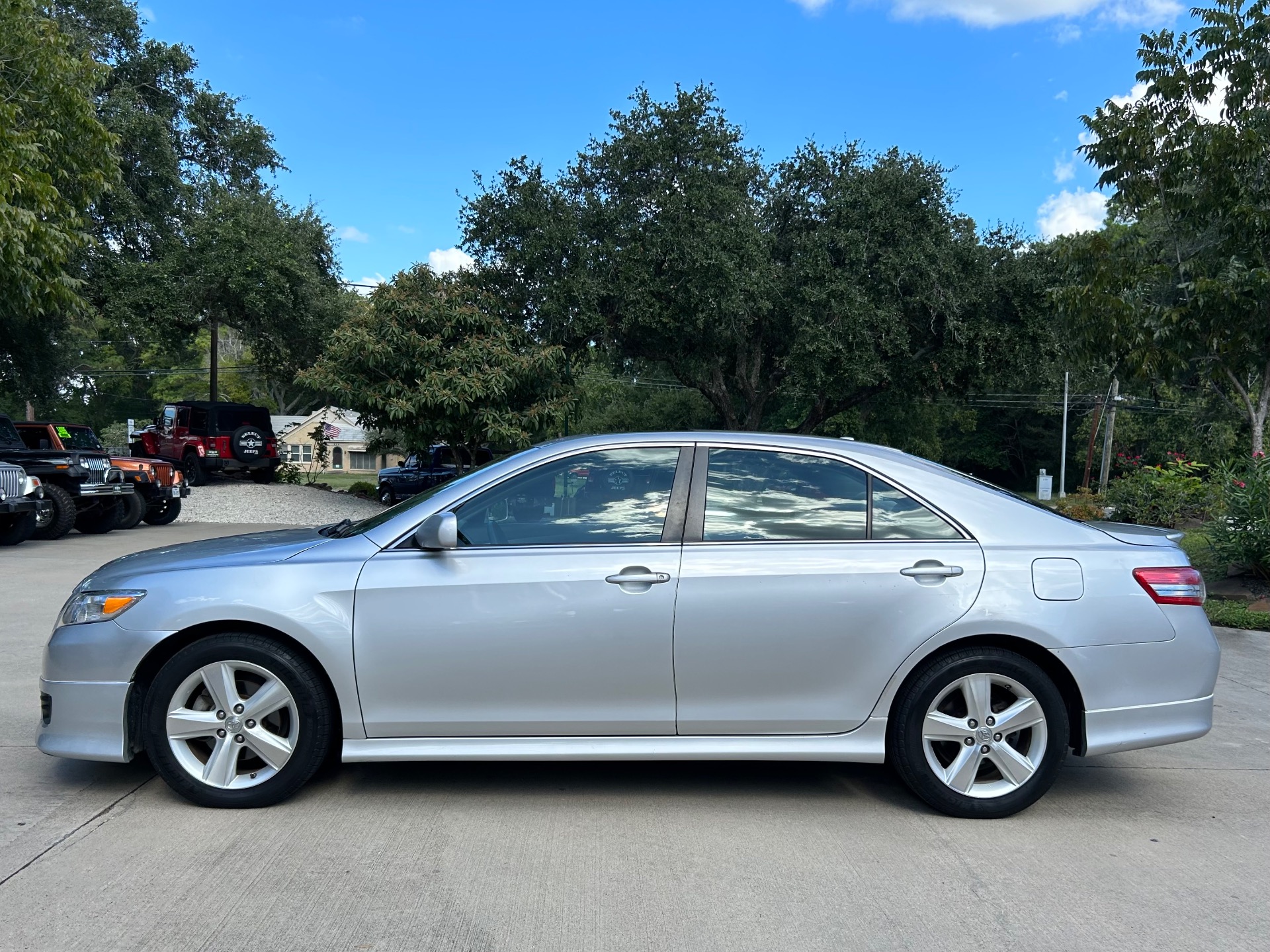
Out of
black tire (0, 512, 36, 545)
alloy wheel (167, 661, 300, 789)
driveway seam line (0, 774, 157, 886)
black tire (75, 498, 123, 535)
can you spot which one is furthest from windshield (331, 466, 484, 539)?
black tire (75, 498, 123, 535)

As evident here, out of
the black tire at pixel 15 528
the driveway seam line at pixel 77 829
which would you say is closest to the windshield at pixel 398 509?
the driveway seam line at pixel 77 829

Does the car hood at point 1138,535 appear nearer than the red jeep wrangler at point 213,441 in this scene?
Yes

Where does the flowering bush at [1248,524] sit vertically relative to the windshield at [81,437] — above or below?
below

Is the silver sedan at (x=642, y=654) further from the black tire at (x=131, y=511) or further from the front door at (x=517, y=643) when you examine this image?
the black tire at (x=131, y=511)

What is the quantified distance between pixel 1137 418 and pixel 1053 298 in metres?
46.3

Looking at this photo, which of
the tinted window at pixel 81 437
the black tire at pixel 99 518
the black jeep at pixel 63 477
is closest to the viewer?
the black jeep at pixel 63 477

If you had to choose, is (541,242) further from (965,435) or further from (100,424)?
(100,424)

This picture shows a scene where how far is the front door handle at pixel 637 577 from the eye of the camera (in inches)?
167

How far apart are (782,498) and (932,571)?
0.72 m

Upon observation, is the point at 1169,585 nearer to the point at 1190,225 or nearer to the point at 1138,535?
the point at 1138,535

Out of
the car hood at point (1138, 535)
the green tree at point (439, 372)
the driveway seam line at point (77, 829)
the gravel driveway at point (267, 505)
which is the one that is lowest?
the driveway seam line at point (77, 829)

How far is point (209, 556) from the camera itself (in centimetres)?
446

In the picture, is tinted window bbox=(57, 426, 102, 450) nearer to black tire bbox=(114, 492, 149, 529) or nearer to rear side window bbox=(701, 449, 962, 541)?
black tire bbox=(114, 492, 149, 529)

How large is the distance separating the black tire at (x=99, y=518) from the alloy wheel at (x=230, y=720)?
597 inches
